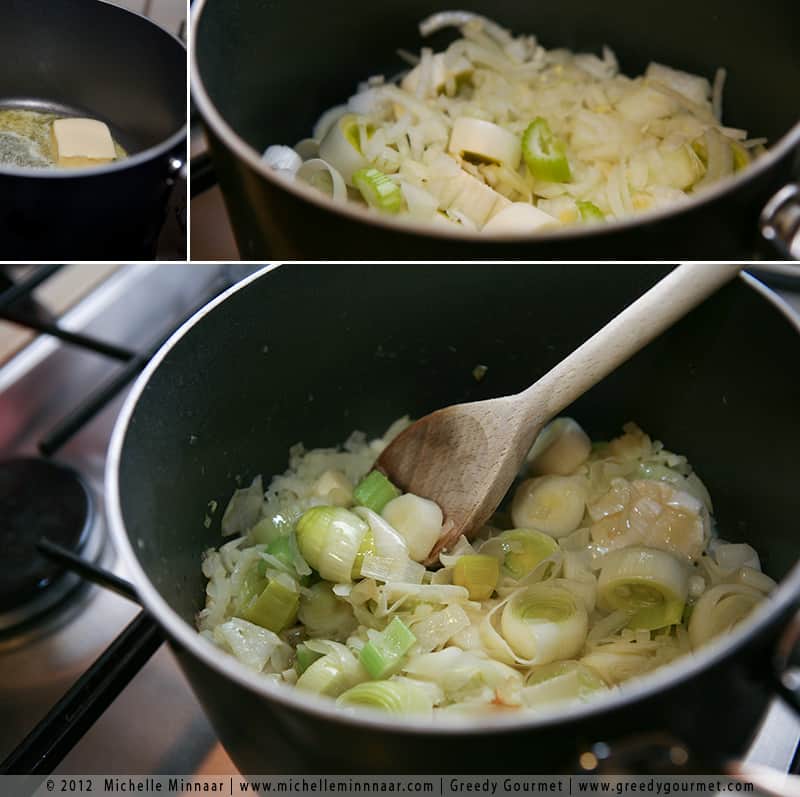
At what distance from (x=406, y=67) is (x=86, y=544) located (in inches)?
27.0

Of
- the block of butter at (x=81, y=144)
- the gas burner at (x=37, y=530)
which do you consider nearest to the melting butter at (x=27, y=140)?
the block of butter at (x=81, y=144)

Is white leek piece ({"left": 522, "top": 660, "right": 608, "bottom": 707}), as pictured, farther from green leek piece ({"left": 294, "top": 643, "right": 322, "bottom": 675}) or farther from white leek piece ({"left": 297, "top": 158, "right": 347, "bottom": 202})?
white leek piece ({"left": 297, "top": 158, "right": 347, "bottom": 202})

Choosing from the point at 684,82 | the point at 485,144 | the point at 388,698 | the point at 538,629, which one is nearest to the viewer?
the point at 388,698

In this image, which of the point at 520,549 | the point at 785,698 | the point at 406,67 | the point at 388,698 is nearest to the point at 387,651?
the point at 388,698

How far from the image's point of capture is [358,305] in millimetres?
939

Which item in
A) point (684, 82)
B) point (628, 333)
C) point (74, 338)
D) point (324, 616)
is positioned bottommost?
point (324, 616)

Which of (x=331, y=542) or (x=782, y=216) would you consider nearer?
(x=782, y=216)

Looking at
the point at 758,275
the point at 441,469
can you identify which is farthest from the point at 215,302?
the point at 758,275

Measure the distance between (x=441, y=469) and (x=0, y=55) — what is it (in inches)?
29.6

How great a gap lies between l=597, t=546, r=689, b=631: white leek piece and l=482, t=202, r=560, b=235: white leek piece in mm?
316

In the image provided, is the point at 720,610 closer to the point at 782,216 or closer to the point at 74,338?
the point at 782,216

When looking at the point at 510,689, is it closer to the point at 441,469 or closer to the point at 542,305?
the point at 441,469

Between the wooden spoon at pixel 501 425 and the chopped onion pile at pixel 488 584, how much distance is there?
2cm

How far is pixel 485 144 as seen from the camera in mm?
1004
